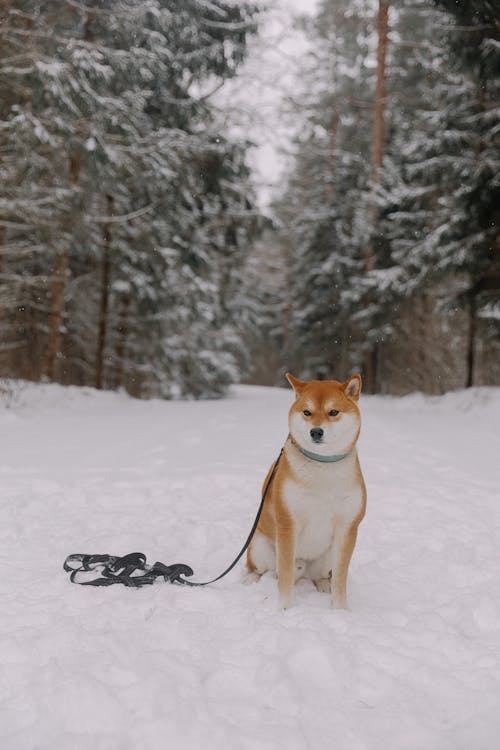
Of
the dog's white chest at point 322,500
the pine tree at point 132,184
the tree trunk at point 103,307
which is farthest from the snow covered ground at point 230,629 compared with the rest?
the tree trunk at point 103,307

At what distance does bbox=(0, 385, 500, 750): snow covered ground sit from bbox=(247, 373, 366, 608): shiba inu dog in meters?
0.30

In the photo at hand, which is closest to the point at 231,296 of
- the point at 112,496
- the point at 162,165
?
the point at 162,165

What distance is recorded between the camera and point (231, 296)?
70.0 ft

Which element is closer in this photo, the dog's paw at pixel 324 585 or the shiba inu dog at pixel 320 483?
the shiba inu dog at pixel 320 483

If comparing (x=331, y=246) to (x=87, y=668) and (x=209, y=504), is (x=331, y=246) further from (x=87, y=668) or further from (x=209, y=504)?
(x=87, y=668)

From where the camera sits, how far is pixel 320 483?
2.61m

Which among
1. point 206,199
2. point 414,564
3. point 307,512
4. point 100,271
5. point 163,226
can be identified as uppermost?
point 206,199

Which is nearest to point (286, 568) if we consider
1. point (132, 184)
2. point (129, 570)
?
point (129, 570)

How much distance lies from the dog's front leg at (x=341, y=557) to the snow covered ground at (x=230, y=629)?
10cm

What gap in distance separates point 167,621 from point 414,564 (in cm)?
188

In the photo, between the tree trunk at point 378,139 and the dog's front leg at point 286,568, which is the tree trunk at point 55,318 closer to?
the tree trunk at point 378,139

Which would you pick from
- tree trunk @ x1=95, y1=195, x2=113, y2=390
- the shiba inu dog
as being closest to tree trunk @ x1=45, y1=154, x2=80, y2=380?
tree trunk @ x1=95, y1=195, x2=113, y2=390

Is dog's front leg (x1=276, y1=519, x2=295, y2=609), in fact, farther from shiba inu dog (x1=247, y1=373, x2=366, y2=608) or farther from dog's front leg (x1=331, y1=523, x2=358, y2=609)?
dog's front leg (x1=331, y1=523, x2=358, y2=609)

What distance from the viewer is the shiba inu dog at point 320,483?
259 cm
